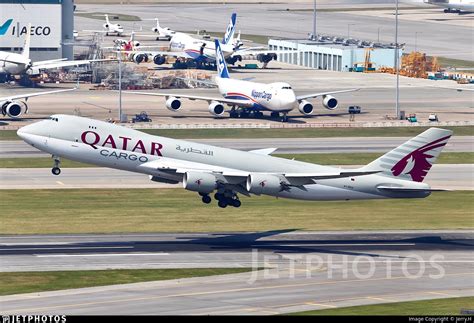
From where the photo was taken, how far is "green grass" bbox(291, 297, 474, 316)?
70250 millimetres

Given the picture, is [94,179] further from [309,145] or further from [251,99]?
[251,99]

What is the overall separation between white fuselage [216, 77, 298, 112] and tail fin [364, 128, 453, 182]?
7814cm

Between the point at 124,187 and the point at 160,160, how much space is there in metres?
30.0

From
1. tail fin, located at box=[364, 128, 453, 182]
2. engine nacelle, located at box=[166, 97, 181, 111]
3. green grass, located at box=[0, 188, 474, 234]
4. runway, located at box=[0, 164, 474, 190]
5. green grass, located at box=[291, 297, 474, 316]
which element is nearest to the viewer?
green grass, located at box=[291, 297, 474, 316]

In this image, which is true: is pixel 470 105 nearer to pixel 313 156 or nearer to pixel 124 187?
pixel 313 156

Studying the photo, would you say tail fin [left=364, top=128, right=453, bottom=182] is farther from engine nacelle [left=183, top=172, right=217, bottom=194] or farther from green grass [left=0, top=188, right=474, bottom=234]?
engine nacelle [left=183, top=172, right=217, bottom=194]

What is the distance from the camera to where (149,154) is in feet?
296

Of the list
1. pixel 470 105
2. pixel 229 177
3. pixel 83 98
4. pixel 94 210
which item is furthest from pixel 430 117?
pixel 229 177

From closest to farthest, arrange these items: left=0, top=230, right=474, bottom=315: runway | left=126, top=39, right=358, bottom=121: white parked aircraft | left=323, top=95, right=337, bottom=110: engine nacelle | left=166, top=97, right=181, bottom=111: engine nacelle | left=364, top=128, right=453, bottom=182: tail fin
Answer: left=0, top=230, right=474, bottom=315: runway
left=364, top=128, right=453, bottom=182: tail fin
left=126, top=39, right=358, bottom=121: white parked aircraft
left=166, top=97, right=181, bottom=111: engine nacelle
left=323, top=95, right=337, bottom=110: engine nacelle

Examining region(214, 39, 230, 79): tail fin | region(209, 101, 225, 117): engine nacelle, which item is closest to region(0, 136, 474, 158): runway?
region(209, 101, 225, 117): engine nacelle

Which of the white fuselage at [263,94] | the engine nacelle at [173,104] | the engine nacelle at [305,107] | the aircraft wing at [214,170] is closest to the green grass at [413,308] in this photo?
the aircraft wing at [214,170]

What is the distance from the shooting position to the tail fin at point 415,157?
301 ft

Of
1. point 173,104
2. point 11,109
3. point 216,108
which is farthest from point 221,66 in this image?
point 11,109

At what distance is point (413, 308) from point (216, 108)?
10607cm
